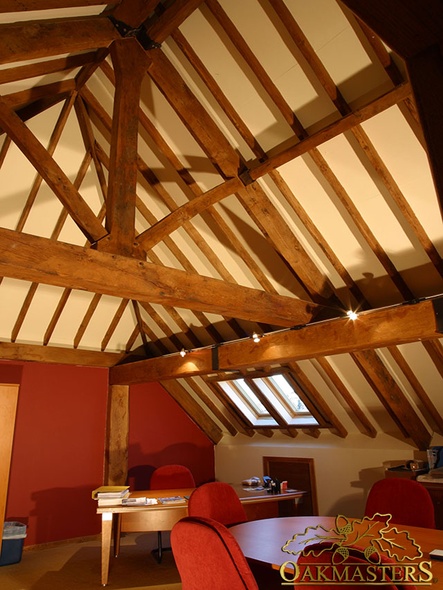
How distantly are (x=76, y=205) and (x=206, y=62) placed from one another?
1.64 m

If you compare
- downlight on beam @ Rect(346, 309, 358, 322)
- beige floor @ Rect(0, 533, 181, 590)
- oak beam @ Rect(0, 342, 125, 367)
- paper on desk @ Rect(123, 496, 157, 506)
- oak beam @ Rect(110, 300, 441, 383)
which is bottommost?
beige floor @ Rect(0, 533, 181, 590)

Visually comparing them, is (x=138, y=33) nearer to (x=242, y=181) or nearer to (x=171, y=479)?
(x=242, y=181)

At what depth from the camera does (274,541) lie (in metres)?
2.73

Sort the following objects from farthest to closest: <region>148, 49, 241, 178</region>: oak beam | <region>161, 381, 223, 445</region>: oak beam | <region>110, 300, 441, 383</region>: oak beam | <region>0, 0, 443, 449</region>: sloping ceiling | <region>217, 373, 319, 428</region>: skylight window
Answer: <region>161, 381, 223, 445</region>: oak beam, <region>217, 373, 319, 428</region>: skylight window, <region>148, 49, 241, 178</region>: oak beam, <region>110, 300, 441, 383</region>: oak beam, <region>0, 0, 443, 449</region>: sloping ceiling

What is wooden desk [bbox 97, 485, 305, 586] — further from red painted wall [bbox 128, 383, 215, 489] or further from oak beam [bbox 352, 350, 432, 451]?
red painted wall [bbox 128, 383, 215, 489]

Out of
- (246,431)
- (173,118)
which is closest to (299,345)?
(173,118)

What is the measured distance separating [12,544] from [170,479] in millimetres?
1908

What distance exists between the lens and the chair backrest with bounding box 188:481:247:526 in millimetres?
3357

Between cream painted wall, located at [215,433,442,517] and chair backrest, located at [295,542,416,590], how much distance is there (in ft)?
14.5

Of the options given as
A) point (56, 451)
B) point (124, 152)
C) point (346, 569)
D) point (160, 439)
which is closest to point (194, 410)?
point (160, 439)

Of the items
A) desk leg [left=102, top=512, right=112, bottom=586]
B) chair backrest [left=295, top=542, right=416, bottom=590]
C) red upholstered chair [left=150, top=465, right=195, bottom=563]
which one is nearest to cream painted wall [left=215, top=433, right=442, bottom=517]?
red upholstered chair [left=150, top=465, right=195, bottom=563]

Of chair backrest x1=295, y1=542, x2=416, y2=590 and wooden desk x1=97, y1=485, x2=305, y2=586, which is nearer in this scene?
chair backrest x1=295, y1=542, x2=416, y2=590

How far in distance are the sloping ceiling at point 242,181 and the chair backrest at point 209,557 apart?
5.38ft

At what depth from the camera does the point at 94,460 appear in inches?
266
